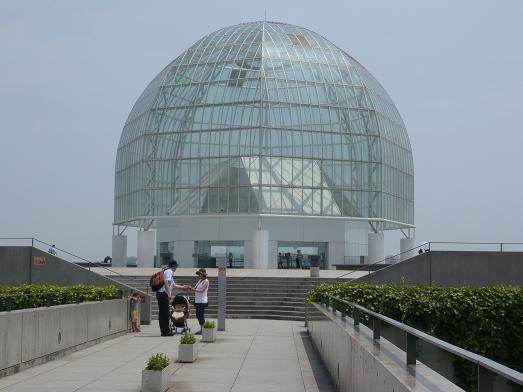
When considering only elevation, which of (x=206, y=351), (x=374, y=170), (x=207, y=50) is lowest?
(x=206, y=351)

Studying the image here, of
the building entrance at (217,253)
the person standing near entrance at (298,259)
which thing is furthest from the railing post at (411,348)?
the person standing near entrance at (298,259)

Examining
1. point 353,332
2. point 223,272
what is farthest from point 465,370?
point 223,272

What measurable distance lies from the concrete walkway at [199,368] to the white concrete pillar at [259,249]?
33.5 m

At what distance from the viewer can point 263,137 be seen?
191 feet

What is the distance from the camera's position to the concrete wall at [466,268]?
3803 cm

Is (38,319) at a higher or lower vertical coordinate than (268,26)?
lower

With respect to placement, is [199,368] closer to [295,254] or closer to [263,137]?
[263,137]

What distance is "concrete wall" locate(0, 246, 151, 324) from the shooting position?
37.1 metres

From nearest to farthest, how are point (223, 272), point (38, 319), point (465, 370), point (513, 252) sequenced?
point (465, 370), point (38, 319), point (223, 272), point (513, 252)

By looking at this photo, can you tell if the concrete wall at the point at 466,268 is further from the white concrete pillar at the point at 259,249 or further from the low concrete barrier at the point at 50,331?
the low concrete barrier at the point at 50,331

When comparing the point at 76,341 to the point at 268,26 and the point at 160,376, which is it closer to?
the point at 160,376

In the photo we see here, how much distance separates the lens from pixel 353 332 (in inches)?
439

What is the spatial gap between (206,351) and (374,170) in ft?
144

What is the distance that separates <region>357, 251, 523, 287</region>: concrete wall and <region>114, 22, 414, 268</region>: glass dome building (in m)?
19.5
